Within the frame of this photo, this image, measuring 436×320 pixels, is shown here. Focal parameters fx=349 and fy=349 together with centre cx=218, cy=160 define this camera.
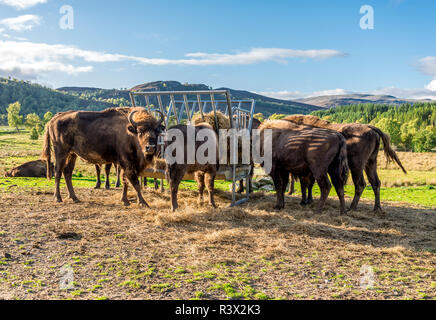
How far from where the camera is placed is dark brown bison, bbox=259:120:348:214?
9.72 m

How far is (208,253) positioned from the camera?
6035 millimetres

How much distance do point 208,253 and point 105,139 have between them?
18.4ft

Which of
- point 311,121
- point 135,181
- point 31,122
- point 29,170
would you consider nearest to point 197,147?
point 135,181

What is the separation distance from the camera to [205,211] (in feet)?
30.6

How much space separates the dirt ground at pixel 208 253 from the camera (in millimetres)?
4504

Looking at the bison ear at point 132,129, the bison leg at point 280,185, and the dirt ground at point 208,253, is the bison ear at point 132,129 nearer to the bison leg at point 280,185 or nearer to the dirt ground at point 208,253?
the dirt ground at point 208,253

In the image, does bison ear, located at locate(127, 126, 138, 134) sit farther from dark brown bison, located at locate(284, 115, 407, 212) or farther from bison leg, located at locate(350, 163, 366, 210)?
bison leg, located at locate(350, 163, 366, 210)

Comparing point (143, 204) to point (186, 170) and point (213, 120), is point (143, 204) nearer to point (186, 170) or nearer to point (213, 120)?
point (186, 170)

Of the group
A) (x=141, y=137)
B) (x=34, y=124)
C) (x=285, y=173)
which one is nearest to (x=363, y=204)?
(x=285, y=173)

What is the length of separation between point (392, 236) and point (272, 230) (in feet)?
8.68

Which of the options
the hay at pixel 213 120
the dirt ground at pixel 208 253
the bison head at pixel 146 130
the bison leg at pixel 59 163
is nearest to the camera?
the dirt ground at pixel 208 253

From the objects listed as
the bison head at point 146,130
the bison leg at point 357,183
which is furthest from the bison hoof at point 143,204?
the bison leg at point 357,183

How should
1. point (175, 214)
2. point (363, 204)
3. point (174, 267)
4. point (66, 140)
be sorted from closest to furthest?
1. point (174, 267)
2. point (175, 214)
3. point (66, 140)
4. point (363, 204)
